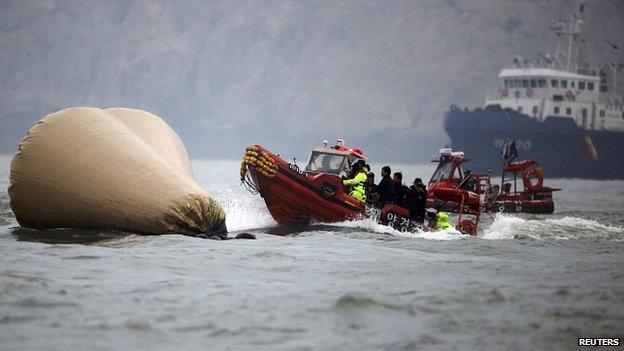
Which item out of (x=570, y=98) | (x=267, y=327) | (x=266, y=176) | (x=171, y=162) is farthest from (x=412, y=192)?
(x=570, y=98)

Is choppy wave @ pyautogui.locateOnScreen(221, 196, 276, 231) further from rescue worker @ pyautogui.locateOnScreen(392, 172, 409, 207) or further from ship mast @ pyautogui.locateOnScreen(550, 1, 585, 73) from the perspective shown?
ship mast @ pyautogui.locateOnScreen(550, 1, 585, 73)

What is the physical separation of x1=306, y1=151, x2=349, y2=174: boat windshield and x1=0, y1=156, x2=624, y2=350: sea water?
188 inches

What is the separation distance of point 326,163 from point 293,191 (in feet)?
8.27

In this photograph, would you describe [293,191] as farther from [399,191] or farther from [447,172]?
[447,172]

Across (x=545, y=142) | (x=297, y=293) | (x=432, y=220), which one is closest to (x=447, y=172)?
(x=432, y=220)

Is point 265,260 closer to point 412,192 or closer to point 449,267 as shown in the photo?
point 449,267

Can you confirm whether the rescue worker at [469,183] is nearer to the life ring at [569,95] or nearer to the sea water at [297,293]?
the sea water at [297,293]

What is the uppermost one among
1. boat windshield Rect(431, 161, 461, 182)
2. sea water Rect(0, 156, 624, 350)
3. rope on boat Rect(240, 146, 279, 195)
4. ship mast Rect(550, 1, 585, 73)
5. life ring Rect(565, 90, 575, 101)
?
ship mast Rect(550, 1, 585, 73)

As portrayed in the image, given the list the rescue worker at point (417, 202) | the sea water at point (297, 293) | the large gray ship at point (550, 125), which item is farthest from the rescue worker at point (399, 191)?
the large gray ship at point (550, 125)

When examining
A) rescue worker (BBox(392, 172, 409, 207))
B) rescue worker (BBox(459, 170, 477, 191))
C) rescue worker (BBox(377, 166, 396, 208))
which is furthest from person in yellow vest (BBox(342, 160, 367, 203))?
rescue worker (BBox(459, 170, 477, 191))

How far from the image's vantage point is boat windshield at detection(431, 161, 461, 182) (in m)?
35.7

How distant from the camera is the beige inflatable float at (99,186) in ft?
65.9

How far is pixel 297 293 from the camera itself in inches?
578

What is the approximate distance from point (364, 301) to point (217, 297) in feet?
5.98
